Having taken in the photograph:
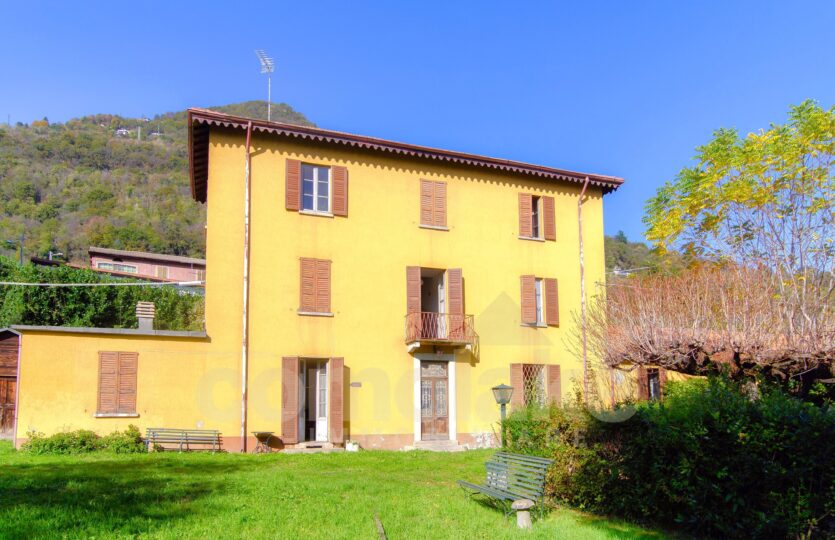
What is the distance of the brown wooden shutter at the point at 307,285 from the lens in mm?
17766

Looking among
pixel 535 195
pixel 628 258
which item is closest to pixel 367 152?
pixel 535 195

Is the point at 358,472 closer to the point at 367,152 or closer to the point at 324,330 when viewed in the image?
the point at 324,330

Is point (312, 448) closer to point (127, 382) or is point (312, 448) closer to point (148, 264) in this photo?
point (127, 382)

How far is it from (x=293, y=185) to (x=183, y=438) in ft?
22.3

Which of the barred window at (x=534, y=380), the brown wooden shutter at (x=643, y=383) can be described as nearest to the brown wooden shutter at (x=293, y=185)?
the barred window at (x=534, y=380)

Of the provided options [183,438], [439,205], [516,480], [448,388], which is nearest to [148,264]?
[439,205]

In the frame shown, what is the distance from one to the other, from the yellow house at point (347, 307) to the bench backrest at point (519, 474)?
7.92m

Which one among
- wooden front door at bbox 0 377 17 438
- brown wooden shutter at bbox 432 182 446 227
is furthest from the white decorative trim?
wooden front door at bbox 0 377 17 438

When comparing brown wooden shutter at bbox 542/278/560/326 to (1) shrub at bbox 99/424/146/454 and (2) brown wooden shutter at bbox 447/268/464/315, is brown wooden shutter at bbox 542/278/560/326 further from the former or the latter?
(1) shrub at bbox 99/424/146/454

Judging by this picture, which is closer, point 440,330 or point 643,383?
point 440,330

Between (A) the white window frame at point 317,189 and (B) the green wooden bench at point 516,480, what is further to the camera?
(A) the white window frame at point 317,189

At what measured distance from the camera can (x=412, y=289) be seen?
18938 millimetres

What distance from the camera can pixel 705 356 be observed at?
13711 mm

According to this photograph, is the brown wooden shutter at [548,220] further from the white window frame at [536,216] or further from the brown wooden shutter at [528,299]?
the brown wooden shutter at [528,299]
